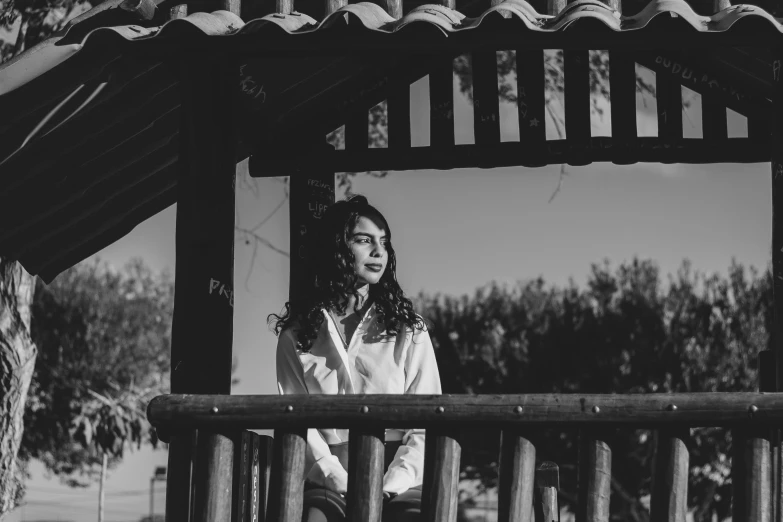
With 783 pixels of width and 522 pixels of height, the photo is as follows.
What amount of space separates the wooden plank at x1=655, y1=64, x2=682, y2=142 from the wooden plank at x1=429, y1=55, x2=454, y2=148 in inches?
50.4

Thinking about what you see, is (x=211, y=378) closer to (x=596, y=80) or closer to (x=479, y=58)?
(x=479, y=58)

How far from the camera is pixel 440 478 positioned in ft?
13.3

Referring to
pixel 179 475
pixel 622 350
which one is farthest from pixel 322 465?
pixel 622 350

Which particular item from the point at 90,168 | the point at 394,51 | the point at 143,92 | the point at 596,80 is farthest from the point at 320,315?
the point at 596,80

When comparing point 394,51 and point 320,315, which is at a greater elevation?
point 394,51

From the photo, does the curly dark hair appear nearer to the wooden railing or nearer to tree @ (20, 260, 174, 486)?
the wooden railing

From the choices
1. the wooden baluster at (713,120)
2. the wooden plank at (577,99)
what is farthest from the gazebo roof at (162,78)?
the wooden plank at (577,99)

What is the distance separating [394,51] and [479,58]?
2462 millimetres

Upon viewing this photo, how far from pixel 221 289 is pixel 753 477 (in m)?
2.43

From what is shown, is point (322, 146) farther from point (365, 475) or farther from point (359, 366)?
point (365, 475)

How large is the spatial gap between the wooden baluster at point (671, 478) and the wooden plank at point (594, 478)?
7.0 inches

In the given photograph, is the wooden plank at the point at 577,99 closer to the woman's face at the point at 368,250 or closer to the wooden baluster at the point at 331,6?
the woman's face at the point at 368,250

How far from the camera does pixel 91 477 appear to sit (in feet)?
143

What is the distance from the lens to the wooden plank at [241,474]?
427cm
